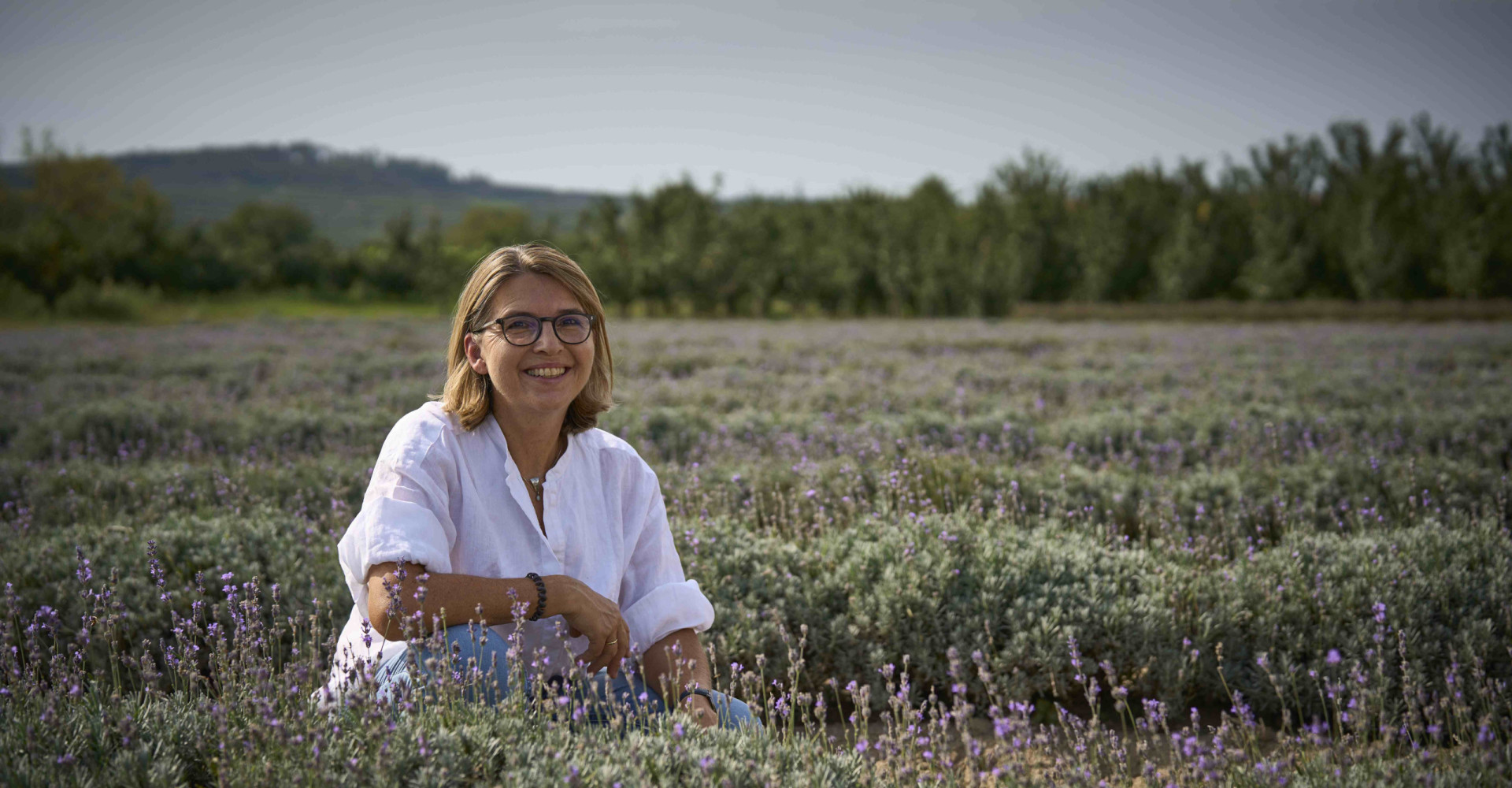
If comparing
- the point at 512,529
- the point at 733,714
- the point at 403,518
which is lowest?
the point at 733,714

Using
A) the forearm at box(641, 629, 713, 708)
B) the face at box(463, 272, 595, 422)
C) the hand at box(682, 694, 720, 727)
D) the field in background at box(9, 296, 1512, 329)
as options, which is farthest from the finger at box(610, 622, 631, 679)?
the field in background at box(9, 296, 1512, 329)

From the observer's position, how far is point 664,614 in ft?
8.75

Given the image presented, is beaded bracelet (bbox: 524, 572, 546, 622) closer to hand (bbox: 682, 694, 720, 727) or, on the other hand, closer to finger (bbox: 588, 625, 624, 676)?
finger (bbox: 588, 625, 624, 676)

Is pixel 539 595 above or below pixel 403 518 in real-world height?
below

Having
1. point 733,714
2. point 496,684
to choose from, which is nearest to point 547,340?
point 496,684

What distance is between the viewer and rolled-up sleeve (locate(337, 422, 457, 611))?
2.28 metres

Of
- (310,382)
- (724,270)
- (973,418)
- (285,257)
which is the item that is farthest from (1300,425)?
(285,257)

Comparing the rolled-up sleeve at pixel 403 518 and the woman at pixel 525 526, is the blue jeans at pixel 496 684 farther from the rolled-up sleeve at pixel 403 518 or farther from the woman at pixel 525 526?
the rolled-up sleeve at pixel 403 518

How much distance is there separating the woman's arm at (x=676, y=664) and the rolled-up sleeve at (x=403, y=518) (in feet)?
2.33

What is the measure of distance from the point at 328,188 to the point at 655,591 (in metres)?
161

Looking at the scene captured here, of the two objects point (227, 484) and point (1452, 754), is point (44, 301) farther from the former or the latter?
point (1452, 754)

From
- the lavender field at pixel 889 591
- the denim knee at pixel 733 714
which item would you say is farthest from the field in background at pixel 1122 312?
the denim knee at pixel 733 714

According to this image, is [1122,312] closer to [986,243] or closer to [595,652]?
[986,243]

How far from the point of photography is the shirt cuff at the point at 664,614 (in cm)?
267
